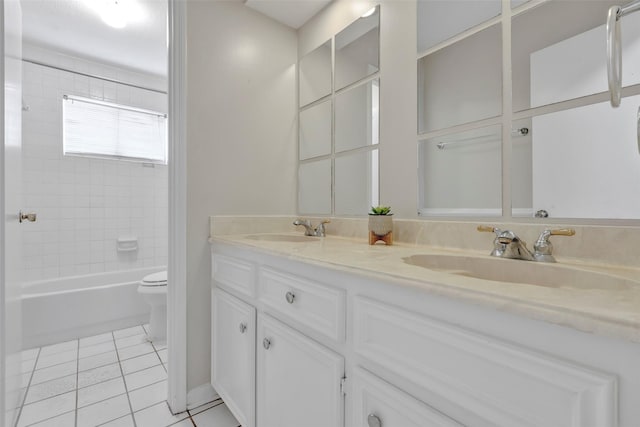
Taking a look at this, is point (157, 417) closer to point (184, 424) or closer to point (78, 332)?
→ point (184, 424)

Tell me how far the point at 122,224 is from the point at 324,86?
2.49 meters

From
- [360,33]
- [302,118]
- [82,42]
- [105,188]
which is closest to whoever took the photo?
[360,33]

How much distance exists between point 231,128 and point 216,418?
4.83ft

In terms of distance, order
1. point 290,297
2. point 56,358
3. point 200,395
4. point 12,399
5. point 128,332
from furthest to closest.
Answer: point 128,332, point 56,358, point 200,395, point 12,399, point 290,297

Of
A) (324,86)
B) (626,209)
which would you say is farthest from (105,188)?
(626,209)

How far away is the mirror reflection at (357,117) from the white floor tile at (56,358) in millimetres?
2209

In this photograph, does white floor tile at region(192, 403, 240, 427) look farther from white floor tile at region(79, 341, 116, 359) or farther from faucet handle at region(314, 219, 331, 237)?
white floor tile at region(79, 341, 116, 359)

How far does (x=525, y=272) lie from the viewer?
86 centimetres

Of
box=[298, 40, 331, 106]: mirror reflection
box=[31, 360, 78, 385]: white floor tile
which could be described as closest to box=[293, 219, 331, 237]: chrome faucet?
box=[298, 40, 331, 106]: mirror reflection

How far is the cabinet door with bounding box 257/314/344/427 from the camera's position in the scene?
2.70 ft

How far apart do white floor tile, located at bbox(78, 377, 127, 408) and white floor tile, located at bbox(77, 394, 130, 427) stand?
0.04 m

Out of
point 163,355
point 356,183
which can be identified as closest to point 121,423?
point 163,355

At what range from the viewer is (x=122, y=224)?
2988 millimetres

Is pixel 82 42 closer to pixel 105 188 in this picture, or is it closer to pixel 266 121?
pixel 105 188
